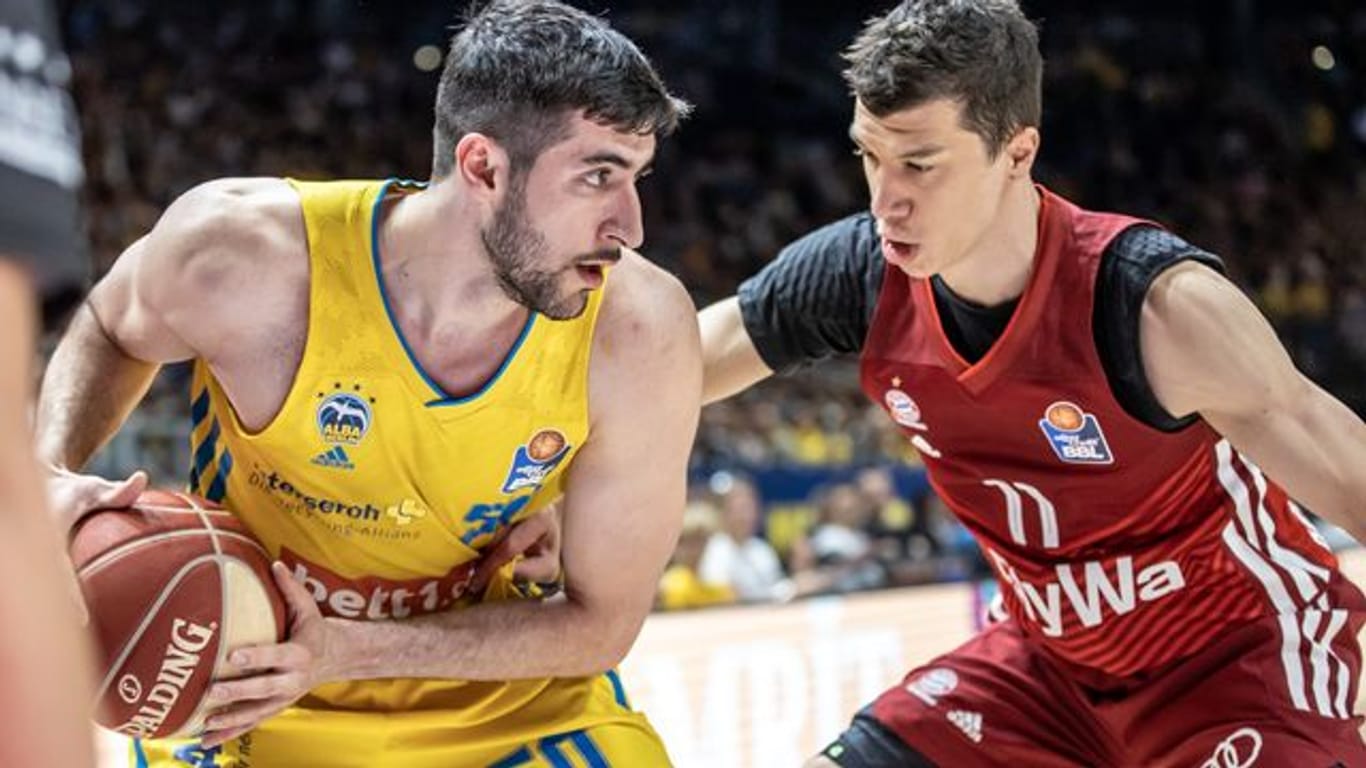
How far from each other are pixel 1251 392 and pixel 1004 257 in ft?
1.67

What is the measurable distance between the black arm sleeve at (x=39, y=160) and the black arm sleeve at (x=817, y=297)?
2.17m

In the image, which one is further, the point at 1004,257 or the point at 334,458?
the point at 1004,257

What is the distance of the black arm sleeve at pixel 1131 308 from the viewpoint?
9.97 ft

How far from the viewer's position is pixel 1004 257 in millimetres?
3203

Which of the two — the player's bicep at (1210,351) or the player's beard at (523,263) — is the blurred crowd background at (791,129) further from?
the player's beard at (523,263)

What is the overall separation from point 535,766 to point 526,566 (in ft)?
1.12

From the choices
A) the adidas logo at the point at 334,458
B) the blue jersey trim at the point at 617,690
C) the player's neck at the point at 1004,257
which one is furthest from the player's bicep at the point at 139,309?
the player's neck at the point at 1004,257

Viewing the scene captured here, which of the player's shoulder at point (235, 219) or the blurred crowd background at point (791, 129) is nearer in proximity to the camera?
the player's shoulder at point (235, 219)

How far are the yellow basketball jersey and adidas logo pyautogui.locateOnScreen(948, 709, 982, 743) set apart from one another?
2.25ft

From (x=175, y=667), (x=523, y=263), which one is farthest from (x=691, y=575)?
(x=175, y=667)

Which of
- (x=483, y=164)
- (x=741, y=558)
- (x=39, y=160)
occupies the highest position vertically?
(x=39, y=160)

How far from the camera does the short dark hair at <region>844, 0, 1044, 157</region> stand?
3.16m

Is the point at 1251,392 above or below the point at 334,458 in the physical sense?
above

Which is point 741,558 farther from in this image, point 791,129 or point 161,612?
point 791,129
